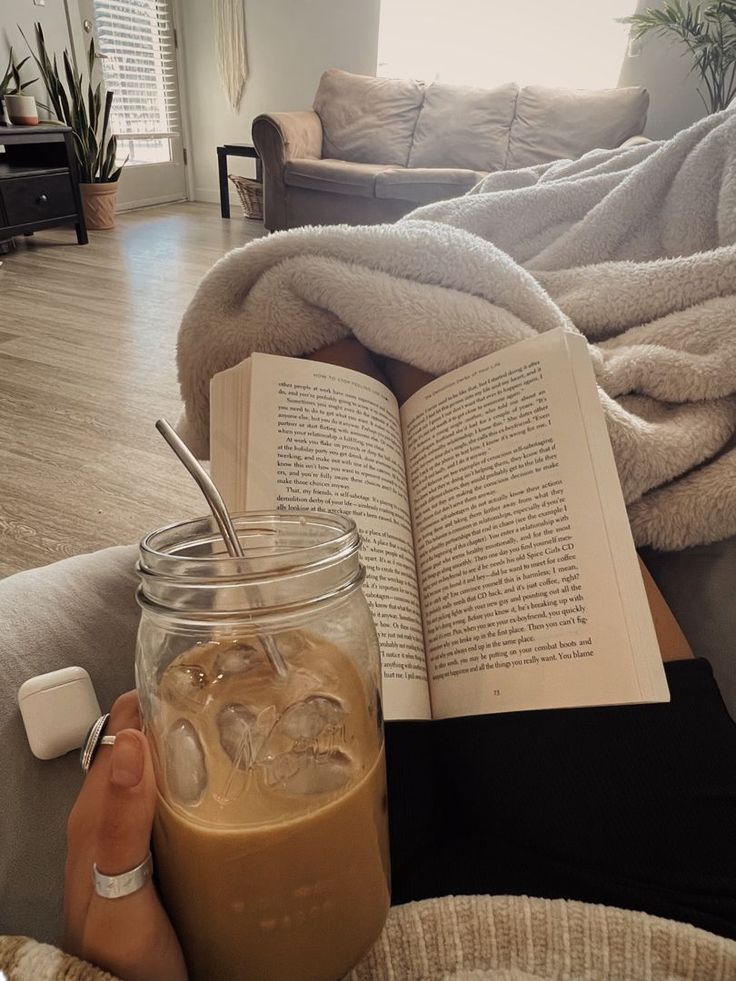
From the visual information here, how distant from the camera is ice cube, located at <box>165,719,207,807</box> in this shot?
0.83 feet

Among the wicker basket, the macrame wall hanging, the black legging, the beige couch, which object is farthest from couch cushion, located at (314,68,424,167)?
the black legging

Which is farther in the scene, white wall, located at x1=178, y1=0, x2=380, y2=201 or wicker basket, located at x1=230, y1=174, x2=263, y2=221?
wicker basket, located at x1=230, y1=174, x2=263, y2=221

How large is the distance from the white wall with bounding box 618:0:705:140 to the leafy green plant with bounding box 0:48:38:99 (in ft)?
10.1

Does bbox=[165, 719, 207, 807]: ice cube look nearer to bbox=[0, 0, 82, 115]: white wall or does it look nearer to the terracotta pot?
the terracotta pot

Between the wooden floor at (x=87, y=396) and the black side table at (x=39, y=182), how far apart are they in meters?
0.15

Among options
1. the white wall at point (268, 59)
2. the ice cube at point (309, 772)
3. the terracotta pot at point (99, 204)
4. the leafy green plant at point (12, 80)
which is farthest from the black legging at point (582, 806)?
the white wall at point (268, 59)

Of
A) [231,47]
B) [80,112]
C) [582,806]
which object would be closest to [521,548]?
[582,806]

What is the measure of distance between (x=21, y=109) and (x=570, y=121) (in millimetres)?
2597

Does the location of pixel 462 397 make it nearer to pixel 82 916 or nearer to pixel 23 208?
pixel 82 916

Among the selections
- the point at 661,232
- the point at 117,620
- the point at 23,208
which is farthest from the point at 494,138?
the point at 117,620

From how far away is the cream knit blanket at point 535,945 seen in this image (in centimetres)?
31

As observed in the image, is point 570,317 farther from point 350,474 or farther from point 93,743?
point 93,743

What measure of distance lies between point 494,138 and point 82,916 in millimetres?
3598

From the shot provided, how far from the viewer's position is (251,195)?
4234mm
